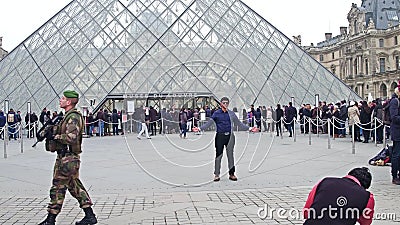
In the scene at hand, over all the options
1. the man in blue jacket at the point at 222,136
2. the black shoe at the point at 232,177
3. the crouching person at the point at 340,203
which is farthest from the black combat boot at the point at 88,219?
the black shoe at the point at 232,177

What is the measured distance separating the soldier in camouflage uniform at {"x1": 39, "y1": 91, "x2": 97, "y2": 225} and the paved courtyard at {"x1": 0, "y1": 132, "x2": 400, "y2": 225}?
488mm

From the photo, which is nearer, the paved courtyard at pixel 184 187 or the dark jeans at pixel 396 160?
the paved courtyard at pixel 184 187

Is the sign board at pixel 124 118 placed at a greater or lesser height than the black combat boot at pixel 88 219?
greater

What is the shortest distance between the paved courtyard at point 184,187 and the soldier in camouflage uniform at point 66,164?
49cm

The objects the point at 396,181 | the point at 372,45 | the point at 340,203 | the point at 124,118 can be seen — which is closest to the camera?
the point at 340,203

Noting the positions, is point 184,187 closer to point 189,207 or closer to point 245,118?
point 189,207

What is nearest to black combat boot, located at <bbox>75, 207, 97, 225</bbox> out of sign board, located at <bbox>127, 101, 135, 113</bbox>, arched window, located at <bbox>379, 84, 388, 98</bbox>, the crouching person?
the crouching person

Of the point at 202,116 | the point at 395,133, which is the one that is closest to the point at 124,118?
the point at 202,116

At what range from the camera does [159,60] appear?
27031 mm

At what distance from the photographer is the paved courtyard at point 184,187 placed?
6.02 meters

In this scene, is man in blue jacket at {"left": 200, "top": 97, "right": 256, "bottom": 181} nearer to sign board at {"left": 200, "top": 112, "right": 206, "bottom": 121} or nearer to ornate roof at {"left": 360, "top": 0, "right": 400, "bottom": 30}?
sign board at {"left": 200, "top": 112, "right": 206, "bottom": 121}

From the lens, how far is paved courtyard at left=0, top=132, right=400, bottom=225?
602 centimetres

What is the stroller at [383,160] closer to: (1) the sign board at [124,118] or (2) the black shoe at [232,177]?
(2) the black shoe at [232,177]

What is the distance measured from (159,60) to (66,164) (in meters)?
21.8
